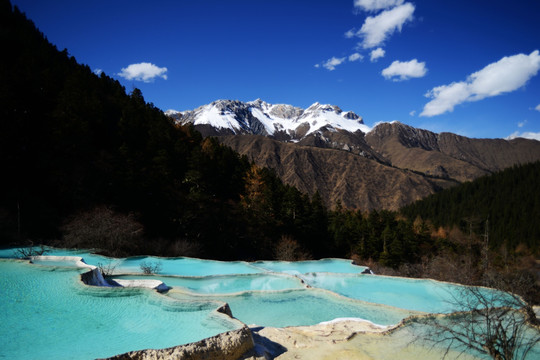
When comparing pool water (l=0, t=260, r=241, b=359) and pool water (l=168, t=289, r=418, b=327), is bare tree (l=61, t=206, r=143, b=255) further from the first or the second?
pool water (l=168, t=289, r=418, b=327)

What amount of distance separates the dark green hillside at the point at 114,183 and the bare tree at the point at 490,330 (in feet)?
52.5

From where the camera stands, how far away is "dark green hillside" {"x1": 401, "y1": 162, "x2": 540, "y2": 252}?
49031mm

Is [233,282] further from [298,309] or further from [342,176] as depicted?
[342,176]

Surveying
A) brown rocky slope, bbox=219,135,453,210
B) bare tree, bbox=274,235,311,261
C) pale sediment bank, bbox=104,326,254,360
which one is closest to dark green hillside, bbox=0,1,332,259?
bare tree, bbox=274,235,311,261

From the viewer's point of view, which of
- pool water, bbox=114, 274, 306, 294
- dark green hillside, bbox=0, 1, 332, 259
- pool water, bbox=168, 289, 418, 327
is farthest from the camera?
dark green hillside, bbox=0, 1, 332, 259

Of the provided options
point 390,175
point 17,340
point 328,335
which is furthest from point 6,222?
point 390,175

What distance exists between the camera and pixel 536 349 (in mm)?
6824

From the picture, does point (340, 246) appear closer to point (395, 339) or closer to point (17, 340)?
Answer: point (395, 339)

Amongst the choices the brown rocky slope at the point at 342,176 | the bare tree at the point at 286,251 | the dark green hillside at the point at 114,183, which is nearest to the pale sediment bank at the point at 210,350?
the dark green hillside at the point at 114,183

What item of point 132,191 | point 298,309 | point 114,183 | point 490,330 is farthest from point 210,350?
point 114,183

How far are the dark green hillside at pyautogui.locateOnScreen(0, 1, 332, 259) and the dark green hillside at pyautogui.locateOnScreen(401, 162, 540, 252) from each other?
35504 mm

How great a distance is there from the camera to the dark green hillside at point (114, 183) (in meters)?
18.8

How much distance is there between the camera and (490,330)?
5648 millimetres

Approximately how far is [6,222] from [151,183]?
8.85m
